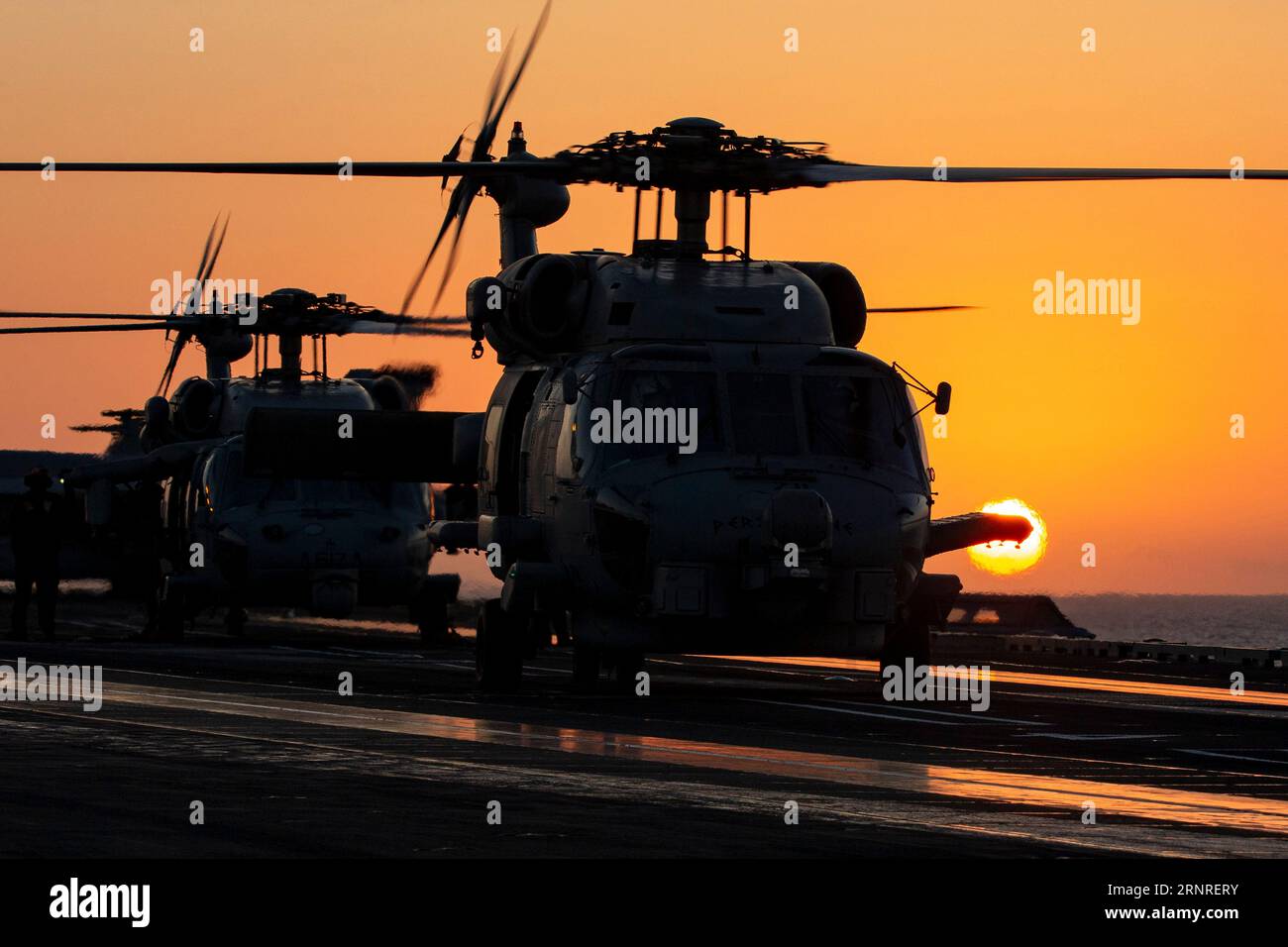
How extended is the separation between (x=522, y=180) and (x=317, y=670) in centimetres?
591

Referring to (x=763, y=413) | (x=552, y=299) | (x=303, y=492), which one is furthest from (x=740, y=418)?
(x=303, y=492)

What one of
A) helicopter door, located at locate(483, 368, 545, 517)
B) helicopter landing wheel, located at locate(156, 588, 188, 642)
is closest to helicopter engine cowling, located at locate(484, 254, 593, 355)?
helicopter door, located at locate(483, 368, 545, 517)

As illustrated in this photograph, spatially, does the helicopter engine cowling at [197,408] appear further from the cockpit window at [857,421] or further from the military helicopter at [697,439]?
the cockpit window at [857,421]

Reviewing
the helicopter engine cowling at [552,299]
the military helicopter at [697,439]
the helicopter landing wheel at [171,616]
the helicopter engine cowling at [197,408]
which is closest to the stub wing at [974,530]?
the military helicopter at [697,439]

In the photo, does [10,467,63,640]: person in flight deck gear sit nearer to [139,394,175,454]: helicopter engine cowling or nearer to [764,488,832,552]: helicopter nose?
[139,394,175,454]: helicopter engine cowling

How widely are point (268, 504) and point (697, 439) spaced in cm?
1586

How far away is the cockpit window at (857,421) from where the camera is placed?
21.1 metres

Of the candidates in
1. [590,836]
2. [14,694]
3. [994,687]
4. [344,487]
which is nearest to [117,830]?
[590,836]

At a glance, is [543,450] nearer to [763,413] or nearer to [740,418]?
[740,418]

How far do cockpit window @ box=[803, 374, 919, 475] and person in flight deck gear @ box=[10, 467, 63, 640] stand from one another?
55.1 ft

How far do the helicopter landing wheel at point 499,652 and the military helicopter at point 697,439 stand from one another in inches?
0.8

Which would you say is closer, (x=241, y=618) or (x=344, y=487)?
(x=344, y=487)

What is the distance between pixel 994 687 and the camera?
24453mm
